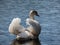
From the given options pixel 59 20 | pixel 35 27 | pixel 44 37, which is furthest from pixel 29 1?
pixel 35 27

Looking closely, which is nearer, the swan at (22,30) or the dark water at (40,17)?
the swan at (22,30)

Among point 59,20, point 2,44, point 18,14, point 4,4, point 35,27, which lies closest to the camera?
point 35,27

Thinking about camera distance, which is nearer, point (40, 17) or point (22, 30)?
point (22, 30)

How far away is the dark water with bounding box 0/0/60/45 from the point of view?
3383 mm

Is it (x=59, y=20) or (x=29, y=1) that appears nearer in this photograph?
(x=59, y=20)

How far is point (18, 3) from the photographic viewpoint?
19.0ft

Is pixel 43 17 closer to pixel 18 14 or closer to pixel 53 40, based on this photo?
pixel 18 14

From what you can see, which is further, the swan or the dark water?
the dark water

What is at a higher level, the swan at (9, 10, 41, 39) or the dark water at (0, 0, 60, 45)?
the swan at (9, 10, 41, 39)

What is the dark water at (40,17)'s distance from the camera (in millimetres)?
3383

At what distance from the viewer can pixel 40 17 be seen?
452 cm

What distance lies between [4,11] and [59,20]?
48.1 inches

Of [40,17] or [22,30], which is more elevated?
[22,30]

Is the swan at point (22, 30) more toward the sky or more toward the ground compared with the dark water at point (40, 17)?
more toward the sky
